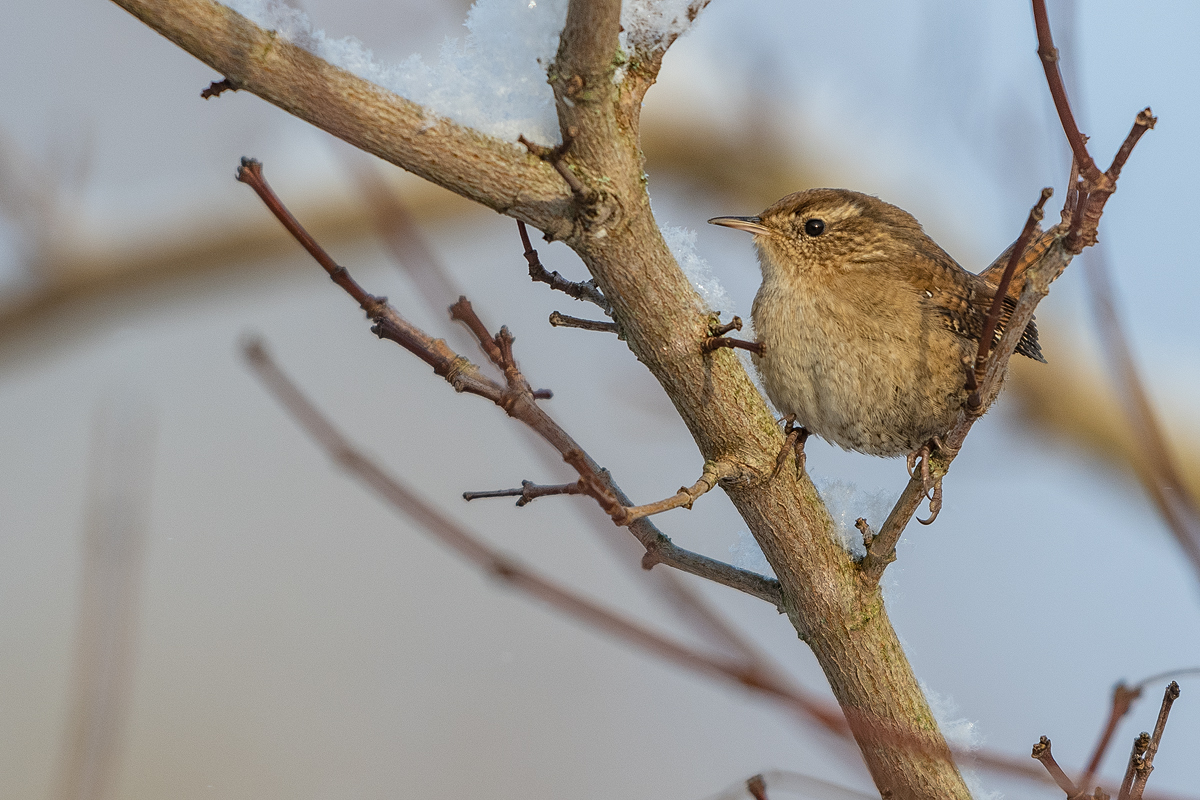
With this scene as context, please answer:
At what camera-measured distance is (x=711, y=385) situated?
120 cm

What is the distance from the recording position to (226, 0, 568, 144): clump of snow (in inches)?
40.5

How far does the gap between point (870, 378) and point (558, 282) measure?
25.6 inches

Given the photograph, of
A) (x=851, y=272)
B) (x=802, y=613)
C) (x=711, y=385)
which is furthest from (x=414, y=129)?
(x=851, y=272)

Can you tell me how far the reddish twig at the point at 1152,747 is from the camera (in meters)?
1.02

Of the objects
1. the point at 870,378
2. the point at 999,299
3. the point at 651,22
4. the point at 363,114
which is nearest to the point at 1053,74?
the point at 999,299

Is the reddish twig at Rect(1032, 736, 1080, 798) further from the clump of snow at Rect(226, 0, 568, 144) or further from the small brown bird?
the clump of snow at Rect(226, 0, 568, 144)

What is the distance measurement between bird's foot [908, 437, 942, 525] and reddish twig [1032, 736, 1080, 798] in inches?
13.9

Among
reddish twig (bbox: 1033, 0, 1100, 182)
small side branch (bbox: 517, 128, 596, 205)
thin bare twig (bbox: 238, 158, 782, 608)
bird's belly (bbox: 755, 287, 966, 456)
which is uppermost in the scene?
bird's belly (bbox: 755, 287, 966, 456)

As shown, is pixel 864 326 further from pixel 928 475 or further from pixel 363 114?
pixel 363 114

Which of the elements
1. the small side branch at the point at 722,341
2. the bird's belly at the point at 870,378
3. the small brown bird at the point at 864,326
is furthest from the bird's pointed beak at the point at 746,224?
the small side branch at the point at 722,341

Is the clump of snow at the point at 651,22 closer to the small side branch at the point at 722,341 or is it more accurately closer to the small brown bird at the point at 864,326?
the small side branch at the point at 722,341

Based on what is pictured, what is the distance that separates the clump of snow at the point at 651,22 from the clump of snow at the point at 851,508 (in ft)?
2.27

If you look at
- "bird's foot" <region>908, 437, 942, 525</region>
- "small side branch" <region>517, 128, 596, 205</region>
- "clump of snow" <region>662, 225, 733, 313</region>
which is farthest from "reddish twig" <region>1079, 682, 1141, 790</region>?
"small side branch" <region>517, 128, 596, 205</region>

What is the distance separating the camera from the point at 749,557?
146cm
